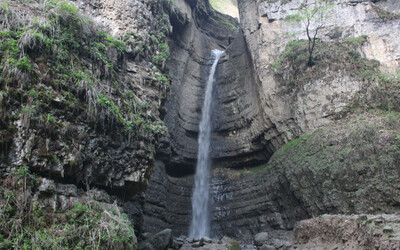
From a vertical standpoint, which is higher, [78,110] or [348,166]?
[348,166]

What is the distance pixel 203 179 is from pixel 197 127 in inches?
135

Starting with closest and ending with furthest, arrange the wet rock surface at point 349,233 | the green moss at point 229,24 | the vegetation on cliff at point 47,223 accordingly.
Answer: the vegetation on cliff at point 47,223 < the wet rock surface at point 349,233 < the green moss at point 229,24

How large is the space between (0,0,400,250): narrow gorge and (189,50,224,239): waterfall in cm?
8

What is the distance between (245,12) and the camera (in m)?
21.1

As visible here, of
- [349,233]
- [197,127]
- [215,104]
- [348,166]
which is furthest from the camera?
[215,104]

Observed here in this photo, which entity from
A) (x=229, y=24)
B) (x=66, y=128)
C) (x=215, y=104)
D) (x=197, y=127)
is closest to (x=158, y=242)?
(x=66, y=128)

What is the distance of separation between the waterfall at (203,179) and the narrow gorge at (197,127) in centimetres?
8

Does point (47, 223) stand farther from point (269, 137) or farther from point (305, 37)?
point (305, 37)

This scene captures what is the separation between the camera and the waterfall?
54.4ft

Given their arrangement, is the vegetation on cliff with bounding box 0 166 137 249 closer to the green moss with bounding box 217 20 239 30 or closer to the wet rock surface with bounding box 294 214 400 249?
the wet rock surface with bounding box 294 214 400 249

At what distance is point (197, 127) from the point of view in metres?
19.7

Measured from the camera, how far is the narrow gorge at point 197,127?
639cm

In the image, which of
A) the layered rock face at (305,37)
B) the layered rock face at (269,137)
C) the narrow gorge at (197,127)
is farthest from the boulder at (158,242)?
the layered rock face at (305,37)

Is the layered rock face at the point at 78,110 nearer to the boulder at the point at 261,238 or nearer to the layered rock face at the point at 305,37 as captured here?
the boulder at the point at 261,238
